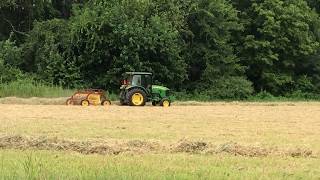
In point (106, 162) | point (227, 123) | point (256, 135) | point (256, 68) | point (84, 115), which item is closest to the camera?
point (106, 162)

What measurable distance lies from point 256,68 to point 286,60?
2506 millimetres

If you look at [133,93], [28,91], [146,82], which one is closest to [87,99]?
[133,93]

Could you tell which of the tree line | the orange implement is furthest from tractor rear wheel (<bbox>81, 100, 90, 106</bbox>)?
the tree line

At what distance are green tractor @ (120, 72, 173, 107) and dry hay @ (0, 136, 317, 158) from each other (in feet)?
56.3

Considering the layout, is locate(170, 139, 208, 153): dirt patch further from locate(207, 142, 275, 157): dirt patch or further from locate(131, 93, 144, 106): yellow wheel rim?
locate(131, 93, 144, 106): yellow wheel rim

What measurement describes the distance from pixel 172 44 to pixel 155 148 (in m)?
28.3

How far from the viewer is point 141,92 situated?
3075 centimetres

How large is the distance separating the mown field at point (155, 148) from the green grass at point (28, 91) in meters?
13.8

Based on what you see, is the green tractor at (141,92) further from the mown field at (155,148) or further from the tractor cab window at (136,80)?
the mown field at (155,148)

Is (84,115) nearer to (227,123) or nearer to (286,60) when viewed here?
(227,123)

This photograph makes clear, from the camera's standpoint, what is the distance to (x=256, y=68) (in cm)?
4866

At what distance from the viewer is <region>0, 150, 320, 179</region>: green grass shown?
8.83 metres

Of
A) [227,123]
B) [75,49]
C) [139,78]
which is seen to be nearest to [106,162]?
[227,123]

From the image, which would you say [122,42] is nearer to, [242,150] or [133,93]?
[133,93]
